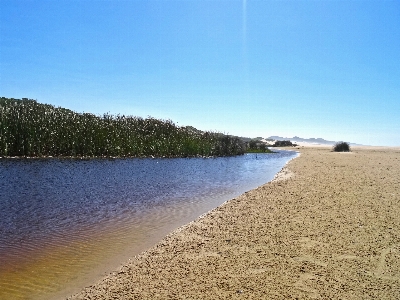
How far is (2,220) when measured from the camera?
7.25m

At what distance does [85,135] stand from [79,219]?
17921mm

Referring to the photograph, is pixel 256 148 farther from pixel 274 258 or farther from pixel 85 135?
pixel 274 258

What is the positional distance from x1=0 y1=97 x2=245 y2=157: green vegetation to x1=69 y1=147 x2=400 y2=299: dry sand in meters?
18.2

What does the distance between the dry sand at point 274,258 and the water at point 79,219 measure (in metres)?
0.68

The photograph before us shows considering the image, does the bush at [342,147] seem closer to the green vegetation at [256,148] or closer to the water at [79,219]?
the green vegetation at [256,148]

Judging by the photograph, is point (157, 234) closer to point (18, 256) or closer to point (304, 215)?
point (18, 256)

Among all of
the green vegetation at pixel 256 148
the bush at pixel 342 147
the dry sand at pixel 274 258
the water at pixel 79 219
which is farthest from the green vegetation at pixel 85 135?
the bush at pixel 342 147

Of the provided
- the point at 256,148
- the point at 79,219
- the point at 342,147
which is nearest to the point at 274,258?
the point at 79,219

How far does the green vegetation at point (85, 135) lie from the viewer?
2098 centimetres

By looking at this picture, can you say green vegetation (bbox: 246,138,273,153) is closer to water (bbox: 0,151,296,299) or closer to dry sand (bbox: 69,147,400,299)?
water (bbox: 0,151,296,299)

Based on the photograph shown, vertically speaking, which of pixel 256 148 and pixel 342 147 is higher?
pixel 342 147

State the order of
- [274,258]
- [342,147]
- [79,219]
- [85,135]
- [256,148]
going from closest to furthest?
[274,258] → [79,219] → [85,135] → [342,147] → [256,148]

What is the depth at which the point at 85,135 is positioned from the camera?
24219mm

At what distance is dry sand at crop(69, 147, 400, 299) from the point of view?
3.79 metres
